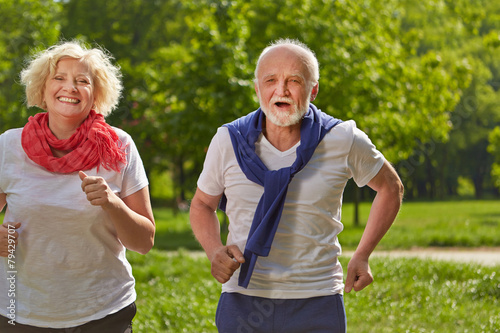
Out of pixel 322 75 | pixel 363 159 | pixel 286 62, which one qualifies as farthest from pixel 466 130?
pixel 286 62

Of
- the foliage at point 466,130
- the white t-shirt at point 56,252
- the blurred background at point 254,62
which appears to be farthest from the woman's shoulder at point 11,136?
the foliage at point 466,130

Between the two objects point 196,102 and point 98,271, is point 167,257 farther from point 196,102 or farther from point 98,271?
point 98,271

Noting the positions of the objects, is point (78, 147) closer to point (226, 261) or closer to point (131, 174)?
point (131, 174)

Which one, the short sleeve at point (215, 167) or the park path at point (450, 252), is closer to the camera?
the short sleeve at point (215, 167)

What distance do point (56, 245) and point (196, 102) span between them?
37.0ft

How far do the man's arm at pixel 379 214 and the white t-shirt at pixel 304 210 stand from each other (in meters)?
0.07

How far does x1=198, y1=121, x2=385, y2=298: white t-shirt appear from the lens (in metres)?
2.78

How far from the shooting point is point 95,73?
2992 millimetres

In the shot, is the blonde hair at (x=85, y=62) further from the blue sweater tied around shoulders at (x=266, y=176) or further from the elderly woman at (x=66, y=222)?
the blue sweater tied around shoulders at (x=266, y=176)

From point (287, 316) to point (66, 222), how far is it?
3.27 feet

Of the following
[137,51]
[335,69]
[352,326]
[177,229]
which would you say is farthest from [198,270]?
[137,51]

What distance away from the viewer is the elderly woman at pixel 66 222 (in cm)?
280

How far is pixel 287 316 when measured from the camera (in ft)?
9.13

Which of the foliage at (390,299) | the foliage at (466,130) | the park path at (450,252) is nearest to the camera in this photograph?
the foliage at (390,299)
